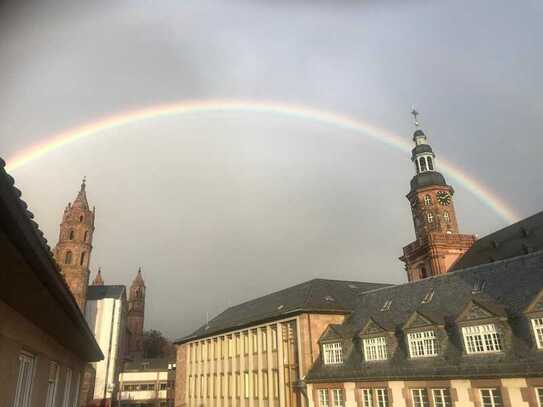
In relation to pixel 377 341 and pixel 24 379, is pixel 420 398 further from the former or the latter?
pixel 24 379

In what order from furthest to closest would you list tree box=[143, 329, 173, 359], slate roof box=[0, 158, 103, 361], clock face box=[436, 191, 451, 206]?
tree box=[143, 329, 173, 359] < clock face box=[436, 191, 451, 206] < slate roof box=[0, 158, 103, 361]

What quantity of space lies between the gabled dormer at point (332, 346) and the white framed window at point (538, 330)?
53.5 feet

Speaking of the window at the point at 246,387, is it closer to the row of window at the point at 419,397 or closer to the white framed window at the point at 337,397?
the row of window at the point at 419,397

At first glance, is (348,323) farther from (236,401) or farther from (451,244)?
(451,244)

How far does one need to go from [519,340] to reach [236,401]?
3390 cm

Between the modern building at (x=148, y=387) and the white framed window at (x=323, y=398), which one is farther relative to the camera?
the modern building at (x=148, y=387)

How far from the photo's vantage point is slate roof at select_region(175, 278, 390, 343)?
1729 inches

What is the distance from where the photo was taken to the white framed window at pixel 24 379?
8258 millimetres

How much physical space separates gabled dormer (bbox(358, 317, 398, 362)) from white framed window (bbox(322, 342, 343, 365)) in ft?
10.4

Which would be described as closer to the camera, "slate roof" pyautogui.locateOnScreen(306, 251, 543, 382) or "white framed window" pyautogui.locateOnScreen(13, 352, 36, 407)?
"white framed window" pyautogui.locateOnScreen(13, 352, 36, 407)

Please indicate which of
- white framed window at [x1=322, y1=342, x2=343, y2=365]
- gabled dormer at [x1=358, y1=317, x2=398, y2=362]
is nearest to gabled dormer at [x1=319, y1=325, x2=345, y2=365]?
white framed window at [x1=322, y1=342, x2=343, y2=365]

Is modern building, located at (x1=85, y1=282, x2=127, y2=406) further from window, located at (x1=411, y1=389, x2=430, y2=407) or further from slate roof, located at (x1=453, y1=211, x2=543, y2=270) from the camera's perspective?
window, located at (x1=411, y1=389, x2=430, y2=407)

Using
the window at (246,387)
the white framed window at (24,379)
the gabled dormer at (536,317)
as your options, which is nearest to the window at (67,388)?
the white framed window at (24,379)

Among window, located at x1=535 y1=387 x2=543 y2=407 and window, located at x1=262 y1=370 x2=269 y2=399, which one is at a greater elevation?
window, located at x1=262 y1=370 x2=269 y2=399
